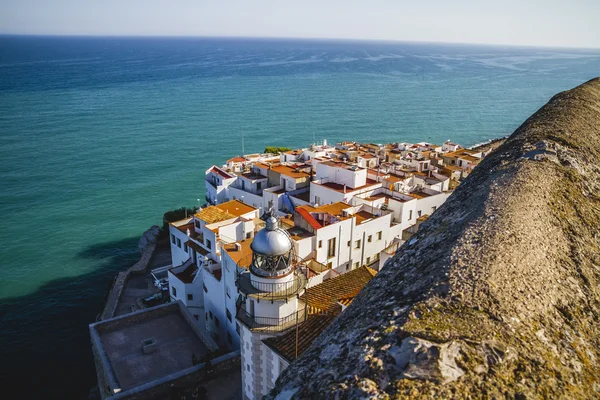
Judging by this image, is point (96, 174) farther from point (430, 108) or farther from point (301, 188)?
point (430, 108)

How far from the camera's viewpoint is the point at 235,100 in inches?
4277

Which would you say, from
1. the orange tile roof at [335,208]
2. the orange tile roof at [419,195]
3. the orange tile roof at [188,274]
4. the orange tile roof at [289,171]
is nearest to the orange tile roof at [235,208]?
the orange tile roof at [188,274]

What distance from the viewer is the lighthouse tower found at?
13.1m

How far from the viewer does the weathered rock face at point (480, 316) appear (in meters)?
3.47

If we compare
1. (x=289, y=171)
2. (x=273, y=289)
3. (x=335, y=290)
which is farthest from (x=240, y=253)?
(x=289, y=171)

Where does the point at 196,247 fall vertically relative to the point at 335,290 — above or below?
below

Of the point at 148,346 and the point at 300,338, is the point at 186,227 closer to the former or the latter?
the point at 148,346

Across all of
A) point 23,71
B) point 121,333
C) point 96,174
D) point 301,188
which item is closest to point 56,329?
point 121,333

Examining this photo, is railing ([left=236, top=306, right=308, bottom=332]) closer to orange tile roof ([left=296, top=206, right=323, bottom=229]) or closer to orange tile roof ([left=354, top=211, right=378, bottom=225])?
orange tile roof ([left=296, top=206, right=323, bottom=229])

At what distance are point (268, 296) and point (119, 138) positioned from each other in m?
68.0

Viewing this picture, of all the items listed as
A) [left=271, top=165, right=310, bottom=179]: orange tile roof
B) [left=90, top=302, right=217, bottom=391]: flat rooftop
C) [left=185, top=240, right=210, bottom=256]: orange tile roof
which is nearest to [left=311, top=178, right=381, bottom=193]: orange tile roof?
[left=271, top=165, right=310, bottom=179]: orange tile roof

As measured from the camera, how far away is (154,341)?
2095 centimetres

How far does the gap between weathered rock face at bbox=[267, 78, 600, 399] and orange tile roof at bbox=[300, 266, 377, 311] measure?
10165 mm

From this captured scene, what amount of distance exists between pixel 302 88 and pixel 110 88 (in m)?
50.4
